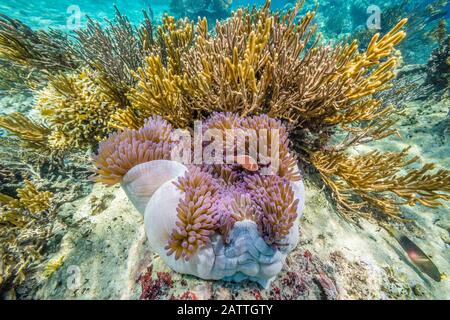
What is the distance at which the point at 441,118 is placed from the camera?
4.42 m

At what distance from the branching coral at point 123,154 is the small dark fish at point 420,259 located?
3.01m

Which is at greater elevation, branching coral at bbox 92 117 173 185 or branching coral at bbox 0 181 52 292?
branching coral at bbox 92 117 173 185

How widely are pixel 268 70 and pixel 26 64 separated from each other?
424 centimetres

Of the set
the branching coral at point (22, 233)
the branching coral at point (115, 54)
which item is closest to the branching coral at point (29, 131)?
the branching coral at point (22, 233)

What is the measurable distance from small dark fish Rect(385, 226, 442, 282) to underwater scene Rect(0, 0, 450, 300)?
0.01m

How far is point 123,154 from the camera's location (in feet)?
6.50

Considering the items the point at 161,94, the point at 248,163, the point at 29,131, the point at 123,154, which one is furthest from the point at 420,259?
the point at 29,131

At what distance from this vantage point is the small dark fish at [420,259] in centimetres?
252

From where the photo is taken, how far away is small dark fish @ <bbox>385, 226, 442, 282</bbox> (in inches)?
99.0

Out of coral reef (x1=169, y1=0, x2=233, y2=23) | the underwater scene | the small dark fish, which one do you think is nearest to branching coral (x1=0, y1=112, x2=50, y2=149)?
the underwater scene

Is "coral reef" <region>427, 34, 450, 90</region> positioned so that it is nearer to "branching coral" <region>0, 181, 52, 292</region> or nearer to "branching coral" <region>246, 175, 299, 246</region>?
"branching coral" <region>246, 175, 299, 246</region>

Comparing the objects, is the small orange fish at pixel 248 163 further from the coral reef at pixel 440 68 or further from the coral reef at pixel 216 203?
the coral reef at pixel 440 68
